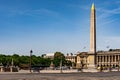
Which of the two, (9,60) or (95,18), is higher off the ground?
(95,18)

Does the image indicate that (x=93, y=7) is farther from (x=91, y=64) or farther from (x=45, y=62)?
(x=45, y=62)

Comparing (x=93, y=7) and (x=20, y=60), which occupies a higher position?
(x=93, y=7)

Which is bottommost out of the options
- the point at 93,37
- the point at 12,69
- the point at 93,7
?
the point at 12,69

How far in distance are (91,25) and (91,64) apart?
12.5 m

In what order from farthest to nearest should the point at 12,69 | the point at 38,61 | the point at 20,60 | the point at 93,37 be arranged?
the point at 38,61
the point at 20,60
the point at 93,37
the point at 12,69

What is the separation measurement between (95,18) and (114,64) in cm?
10812

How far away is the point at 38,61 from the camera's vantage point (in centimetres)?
17675

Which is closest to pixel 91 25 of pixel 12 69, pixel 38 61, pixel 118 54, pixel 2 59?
pixel 12 69

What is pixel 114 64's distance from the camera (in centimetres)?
19938

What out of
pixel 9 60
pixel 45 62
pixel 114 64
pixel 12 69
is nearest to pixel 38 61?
A: pixel 45 62

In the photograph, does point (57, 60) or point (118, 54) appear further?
point (118, 54)

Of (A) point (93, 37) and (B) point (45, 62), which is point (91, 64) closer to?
(A) point (93, 37)

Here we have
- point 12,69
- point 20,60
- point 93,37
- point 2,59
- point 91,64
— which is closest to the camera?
point 12,69

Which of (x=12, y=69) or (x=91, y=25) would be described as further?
(x=91, y=25)
